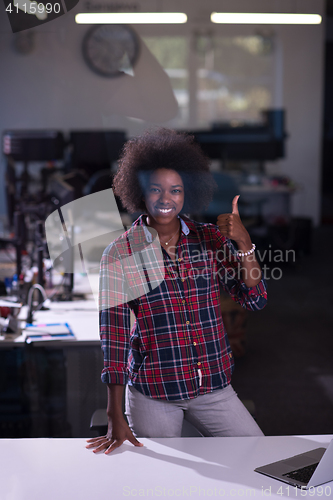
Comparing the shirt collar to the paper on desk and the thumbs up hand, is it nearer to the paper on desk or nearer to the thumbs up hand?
the thumbs up hand

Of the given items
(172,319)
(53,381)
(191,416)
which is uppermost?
(172,319)

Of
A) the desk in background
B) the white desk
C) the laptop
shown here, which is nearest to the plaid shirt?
the white desk

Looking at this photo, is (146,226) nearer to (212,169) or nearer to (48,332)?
(212,169)

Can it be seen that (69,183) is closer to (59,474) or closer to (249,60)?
(59,474)

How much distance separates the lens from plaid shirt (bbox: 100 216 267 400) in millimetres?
1449

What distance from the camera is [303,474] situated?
1.09 meters

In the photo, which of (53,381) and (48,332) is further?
(53,381)

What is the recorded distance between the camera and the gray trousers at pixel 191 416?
1442 mm

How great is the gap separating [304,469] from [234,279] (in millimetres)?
577

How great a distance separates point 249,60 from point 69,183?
5384 millimetres

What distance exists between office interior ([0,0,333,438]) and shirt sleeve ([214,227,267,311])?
0.19 meters

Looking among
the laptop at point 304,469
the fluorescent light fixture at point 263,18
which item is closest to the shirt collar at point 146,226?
the laptop at point 304,469

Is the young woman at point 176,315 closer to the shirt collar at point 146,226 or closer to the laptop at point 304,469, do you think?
the shirt collar at point 146,226

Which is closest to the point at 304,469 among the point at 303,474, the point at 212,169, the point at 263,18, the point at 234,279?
the point at 303,474
